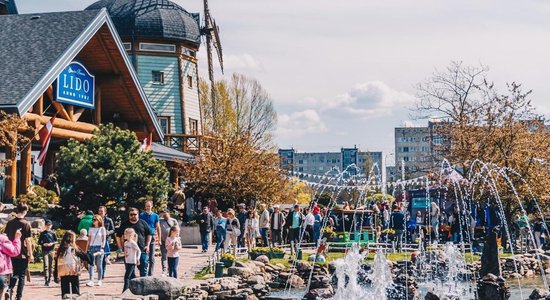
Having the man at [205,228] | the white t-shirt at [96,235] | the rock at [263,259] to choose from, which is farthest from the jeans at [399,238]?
the white t-shirt at [96,235]

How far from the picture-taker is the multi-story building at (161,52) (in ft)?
164

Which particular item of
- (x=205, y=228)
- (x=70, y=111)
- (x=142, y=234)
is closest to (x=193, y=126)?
(x=70, y=111)

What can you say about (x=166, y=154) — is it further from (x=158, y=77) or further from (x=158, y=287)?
(x=158, y=287)

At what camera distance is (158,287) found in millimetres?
18000

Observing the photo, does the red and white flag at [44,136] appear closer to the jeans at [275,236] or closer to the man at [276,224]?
the man at [276,224]

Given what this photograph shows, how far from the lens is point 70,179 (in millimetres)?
26672

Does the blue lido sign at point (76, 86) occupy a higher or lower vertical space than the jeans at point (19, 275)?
higher

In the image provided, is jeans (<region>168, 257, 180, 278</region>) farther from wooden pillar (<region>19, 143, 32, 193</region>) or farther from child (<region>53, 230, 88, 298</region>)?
wooden pillar (<region>19, 143, 32, 193</region>)

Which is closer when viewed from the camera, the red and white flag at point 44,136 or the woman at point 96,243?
the woman at point 96,243

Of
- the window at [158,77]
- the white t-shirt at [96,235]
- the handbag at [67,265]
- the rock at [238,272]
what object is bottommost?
the rock at [238,272]

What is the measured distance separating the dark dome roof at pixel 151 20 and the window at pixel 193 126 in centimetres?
486

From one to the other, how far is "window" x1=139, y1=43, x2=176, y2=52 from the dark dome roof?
0.55 m

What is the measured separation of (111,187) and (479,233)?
15.1 meters

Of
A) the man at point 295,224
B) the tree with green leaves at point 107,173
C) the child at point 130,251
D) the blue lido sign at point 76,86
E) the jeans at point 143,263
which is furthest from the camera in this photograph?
the blue lido sign at point 76,86
